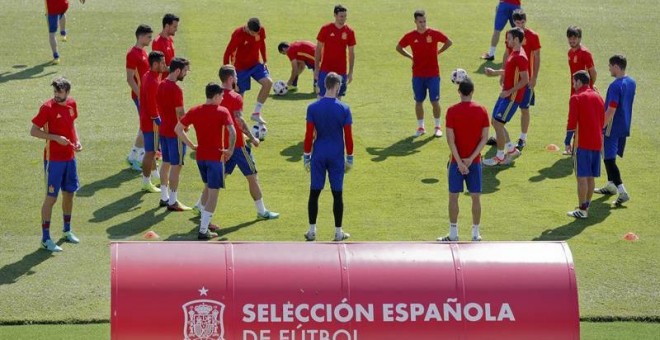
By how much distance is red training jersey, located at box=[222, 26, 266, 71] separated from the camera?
2009 centimetres

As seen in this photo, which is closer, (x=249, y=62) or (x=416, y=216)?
(x=416, y=216)

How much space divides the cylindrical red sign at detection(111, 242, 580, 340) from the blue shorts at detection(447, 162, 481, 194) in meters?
4.26

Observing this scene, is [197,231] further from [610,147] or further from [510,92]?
[610,147]

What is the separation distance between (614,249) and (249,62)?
24.4 feet

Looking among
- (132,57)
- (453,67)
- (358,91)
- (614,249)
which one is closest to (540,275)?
(614,249)

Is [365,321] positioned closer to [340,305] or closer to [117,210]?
[340,305]

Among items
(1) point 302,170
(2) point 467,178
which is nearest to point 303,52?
(1) point 302,170

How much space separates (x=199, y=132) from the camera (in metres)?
15.6

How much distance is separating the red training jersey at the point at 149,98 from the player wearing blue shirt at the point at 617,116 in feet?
21.3

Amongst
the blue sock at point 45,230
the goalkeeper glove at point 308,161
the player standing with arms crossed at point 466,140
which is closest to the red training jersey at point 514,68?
the player standing with arms crossed at point 466,140

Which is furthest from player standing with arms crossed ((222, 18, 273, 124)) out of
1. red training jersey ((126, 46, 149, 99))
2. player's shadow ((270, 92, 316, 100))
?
player's shadow ((270, 92, 316, 100))

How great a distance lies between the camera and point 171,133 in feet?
55.3

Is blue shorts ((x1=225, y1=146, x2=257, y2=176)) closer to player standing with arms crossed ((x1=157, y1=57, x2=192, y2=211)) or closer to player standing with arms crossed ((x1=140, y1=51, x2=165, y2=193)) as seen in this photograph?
player standing with arms crossed ((x1=157, y1=57, x2=192, y2=211))

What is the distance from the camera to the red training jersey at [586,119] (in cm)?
1653
